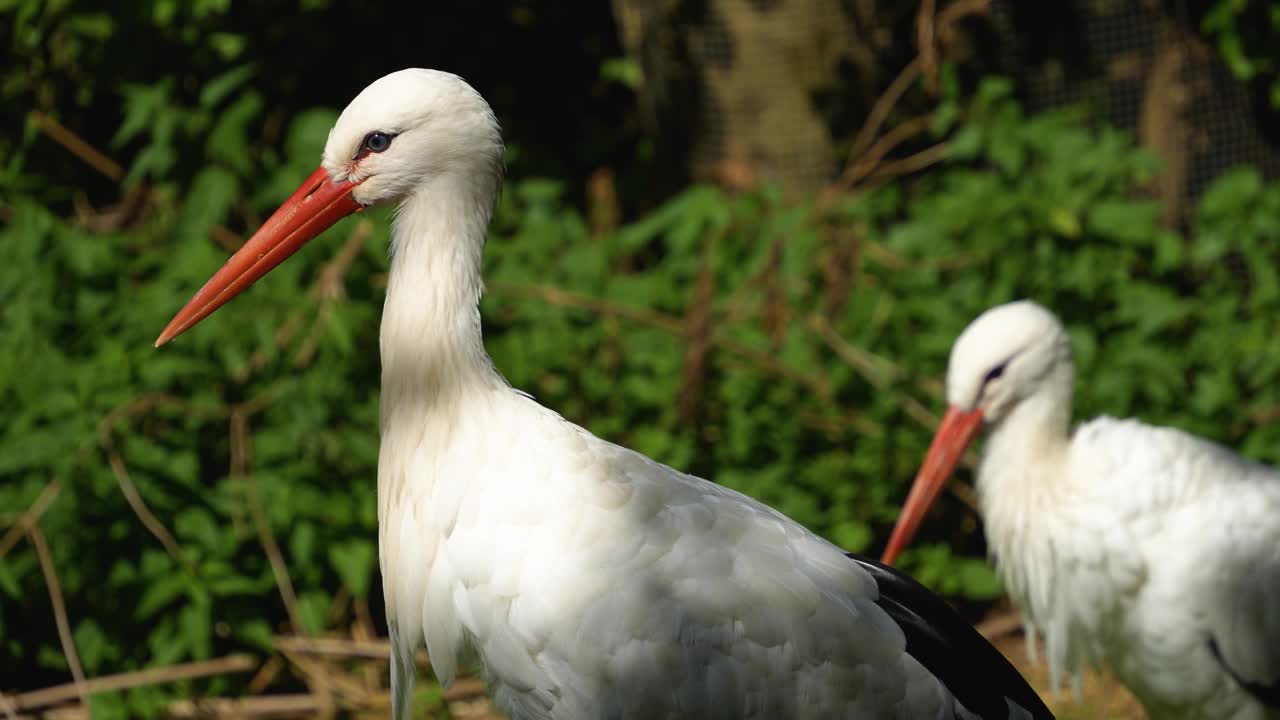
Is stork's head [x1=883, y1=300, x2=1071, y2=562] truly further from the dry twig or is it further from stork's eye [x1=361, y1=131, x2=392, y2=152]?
the dry twig

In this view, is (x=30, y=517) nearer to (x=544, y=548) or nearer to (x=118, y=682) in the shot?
(x=118, y=682)

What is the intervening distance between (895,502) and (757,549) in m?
1.47

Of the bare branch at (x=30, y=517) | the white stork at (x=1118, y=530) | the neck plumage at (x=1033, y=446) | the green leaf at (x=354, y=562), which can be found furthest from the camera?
the green leaf at (x=354, y=562)

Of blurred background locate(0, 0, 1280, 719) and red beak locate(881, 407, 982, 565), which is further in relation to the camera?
blurred background locate(0, 0, 1280, 719)

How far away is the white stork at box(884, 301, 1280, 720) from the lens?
220 cm

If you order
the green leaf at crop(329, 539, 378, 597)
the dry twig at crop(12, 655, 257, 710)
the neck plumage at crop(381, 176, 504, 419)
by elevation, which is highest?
the neck plumage at crop(381, 176, 504, 419)

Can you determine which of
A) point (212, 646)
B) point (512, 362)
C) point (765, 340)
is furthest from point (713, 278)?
point (212, 646)

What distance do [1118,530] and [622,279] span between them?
1398mm

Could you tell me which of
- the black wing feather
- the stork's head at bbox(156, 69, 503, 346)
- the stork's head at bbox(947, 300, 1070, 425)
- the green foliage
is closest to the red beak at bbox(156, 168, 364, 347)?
the stork's head at bbox(156, 69, 503, 346)

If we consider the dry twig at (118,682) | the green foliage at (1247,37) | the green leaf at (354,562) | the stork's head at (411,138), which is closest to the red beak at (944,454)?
the green leaf at (354,562)

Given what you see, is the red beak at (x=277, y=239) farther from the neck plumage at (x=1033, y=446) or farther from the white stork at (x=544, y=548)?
the neck plumage at (x=1033, y=446)

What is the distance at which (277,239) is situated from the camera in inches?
68.8

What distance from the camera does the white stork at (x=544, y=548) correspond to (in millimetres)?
1602

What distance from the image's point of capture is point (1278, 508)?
221 centimetres
